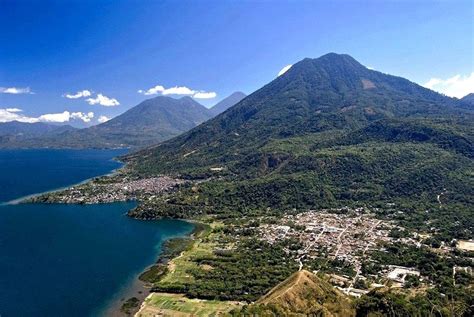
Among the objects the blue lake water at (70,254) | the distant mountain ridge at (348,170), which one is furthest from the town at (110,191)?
the distant mountain ridge at (348,170)

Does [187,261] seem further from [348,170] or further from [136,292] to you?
[348,170]

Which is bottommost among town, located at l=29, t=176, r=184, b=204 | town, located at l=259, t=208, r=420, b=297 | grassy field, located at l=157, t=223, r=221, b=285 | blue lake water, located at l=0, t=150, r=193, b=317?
town, located at l=259, t=208, r=420, b=297

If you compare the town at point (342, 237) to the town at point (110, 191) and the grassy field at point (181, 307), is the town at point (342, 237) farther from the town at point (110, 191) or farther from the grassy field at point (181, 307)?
the town at point (110, 191)

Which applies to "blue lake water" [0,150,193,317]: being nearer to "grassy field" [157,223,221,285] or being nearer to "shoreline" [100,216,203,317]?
"shoreline" [100,216,203,317]

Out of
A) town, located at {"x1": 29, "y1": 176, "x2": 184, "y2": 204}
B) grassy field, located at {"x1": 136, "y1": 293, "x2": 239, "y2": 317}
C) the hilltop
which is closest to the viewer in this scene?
the hilltop

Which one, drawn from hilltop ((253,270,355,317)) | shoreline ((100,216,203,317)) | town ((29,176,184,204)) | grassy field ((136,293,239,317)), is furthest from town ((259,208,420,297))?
town ((29,176,184,204))

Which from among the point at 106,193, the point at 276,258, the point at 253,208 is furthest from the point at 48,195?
the point at 276,258
